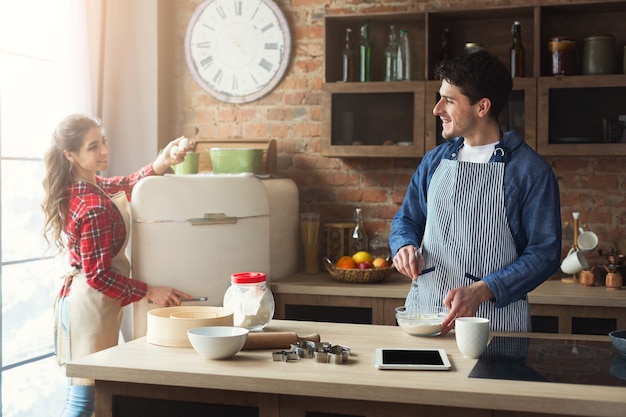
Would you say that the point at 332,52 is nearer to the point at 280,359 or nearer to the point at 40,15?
the point at 40,15

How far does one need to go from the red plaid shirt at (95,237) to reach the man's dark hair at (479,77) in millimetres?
1593

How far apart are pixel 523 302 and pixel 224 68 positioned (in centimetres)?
257

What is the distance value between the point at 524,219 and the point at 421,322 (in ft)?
1.93

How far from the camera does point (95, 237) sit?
3.37m

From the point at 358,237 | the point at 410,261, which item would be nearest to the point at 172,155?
the point at 358,237

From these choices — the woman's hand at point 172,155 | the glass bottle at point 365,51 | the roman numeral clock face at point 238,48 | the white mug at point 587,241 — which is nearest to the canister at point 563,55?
the white mug at point 587,241

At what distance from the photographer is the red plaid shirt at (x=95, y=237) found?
3.37 m

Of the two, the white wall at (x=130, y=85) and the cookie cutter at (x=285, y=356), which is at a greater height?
the white wall at (x=130, y=85)

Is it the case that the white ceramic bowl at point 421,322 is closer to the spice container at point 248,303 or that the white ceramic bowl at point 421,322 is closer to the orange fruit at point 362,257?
the spice container at point 248,303

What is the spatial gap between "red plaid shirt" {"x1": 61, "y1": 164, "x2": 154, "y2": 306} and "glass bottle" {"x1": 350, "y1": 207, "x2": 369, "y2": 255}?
4.55 ft

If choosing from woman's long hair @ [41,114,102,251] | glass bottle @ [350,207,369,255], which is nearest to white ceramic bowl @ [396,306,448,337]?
woman's long hair @ [41,114,102,251]

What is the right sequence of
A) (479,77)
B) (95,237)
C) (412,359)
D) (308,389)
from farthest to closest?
(95,237), (479,77), (412,359), (308,389)

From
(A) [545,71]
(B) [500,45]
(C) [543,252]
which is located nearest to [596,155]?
(A) [545,71]

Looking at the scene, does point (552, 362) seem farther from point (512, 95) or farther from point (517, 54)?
point (517, 54)
